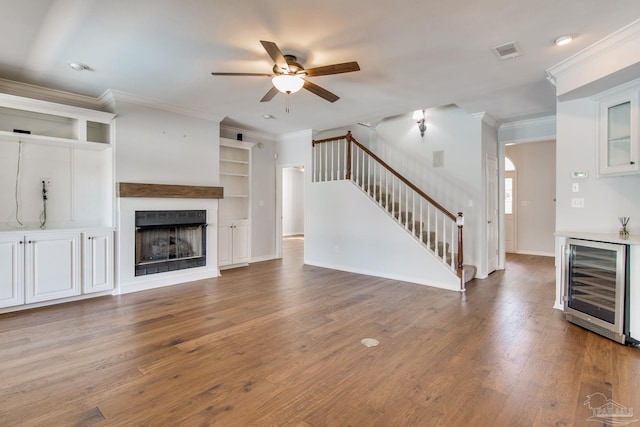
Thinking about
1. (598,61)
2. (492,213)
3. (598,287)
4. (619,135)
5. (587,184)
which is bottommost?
(598,287)

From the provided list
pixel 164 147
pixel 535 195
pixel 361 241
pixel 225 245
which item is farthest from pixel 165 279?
pixel 535 195

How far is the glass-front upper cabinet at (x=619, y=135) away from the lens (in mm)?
3090

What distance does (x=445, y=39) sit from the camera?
9.76ft

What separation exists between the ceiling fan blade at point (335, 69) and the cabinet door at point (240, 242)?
3.93 metres

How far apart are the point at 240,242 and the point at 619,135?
5867 millimetres

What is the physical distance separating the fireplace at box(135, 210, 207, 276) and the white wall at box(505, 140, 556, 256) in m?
7.55

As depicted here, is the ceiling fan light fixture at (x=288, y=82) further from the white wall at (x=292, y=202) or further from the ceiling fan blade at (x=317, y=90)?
the white wall at (x=292, y=202)

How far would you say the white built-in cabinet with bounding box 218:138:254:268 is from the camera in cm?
619

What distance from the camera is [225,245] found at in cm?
618

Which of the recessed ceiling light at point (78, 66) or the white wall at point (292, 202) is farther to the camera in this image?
the white wall at point (292, 202)

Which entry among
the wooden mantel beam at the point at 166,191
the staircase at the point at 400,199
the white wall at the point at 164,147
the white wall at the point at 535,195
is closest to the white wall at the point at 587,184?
the staircase at the point at 400,199

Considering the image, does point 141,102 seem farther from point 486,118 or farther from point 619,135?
point 619,135

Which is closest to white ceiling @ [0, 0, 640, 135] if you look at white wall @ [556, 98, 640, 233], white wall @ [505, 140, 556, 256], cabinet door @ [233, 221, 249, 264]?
white wall @ [556, 98, 640, 233]

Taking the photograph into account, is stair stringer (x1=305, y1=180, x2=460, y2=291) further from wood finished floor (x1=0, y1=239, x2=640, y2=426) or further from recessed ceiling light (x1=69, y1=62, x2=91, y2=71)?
recessed ceiling light (x1=69, y1=62, x2=91, y2=71)
